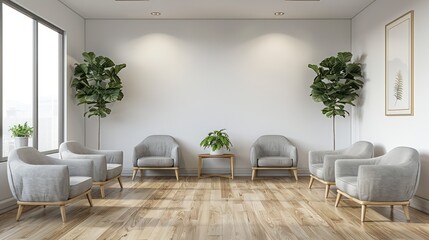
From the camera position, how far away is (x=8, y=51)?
5184 mm

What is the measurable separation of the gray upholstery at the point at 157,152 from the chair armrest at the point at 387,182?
12.1 feet

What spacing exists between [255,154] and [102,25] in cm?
399

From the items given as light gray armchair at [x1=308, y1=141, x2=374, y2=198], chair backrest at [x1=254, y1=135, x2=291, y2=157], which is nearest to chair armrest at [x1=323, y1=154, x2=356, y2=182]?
light gray armchair at [x1=308, y1=141, x2=374, y2=198]

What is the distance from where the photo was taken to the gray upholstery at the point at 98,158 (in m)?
5.57

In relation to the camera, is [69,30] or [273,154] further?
[273,154]

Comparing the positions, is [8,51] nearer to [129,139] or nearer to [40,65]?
[40,65]

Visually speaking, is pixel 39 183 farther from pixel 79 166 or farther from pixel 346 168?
pixel 346 168

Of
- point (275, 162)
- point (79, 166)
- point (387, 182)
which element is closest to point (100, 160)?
point (79, 166)

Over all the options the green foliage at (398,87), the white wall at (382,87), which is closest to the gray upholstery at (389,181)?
the white wall at (382,87)

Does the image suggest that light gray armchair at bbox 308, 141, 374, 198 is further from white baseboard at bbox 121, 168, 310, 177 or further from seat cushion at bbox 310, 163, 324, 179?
white baseboard at bbox 121, 168, 310, 177

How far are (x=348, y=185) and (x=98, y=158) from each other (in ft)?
11.0

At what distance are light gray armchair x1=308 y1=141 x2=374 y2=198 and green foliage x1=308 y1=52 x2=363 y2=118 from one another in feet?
3.59

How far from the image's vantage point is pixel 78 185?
4590 millimetres

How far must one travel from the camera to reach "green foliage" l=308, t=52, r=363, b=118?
279 inches
